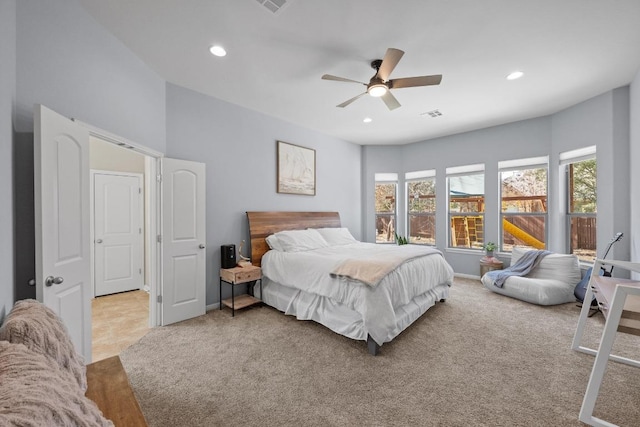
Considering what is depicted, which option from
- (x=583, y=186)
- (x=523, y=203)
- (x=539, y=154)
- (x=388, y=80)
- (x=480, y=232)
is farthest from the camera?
(x=480, y=232)

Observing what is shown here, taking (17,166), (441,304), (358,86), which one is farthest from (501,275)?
(17,166)

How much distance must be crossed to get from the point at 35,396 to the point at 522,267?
5238mm

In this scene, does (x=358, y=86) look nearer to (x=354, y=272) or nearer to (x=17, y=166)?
(x=354, y=272)

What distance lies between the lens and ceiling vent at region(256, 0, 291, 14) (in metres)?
1.94

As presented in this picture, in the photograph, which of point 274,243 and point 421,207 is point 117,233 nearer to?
point 274,243

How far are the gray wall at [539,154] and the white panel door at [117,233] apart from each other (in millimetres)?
4531

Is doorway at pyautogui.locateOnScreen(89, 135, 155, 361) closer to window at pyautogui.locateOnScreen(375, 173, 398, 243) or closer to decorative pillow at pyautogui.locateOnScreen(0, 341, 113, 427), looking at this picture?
decorative pillow at pyautogui.locateOnScreen(0, 341, 113, 427)

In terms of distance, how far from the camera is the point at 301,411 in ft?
5.72

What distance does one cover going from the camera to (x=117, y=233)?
13.9 feet

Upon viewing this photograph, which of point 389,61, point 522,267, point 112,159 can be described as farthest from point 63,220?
point 522,267

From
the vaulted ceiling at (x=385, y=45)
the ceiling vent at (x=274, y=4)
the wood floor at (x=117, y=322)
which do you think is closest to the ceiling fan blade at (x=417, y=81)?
the vaulted ceiling at (x=385, y=45)

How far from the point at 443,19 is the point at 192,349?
12.2 feet

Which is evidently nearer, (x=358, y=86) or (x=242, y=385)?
(x=242, y=385)

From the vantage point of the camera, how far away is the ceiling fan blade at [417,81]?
2367 millimetres
